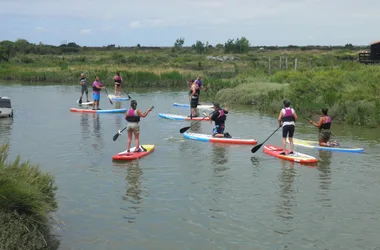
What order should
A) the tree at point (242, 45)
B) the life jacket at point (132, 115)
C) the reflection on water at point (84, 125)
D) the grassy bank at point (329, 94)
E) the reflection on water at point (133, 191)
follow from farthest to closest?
the tree at point (242, 45) → the grassy bank at point (329, 94) → the reflection on water at point (84, 125) → the life jacket at point (132, 115) → the reflection on water at point (133, 191)

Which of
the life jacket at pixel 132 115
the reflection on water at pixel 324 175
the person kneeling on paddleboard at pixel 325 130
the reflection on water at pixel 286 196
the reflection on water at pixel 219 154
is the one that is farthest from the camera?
the person kneeling on paddleboard at pixel 325 130

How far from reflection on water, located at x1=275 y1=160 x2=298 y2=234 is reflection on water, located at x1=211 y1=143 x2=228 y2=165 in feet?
5.89

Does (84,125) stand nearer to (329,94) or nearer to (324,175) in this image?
(329,94)

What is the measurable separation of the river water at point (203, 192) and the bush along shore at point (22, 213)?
0.76 m

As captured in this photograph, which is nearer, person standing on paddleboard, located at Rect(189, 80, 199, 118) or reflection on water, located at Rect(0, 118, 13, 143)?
reflection on water, located at Rect(0, 118, 13, 143)

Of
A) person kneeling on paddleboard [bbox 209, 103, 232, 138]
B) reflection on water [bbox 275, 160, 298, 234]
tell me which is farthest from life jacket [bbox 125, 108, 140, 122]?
reflection on water [bbox 275, 160, 298, 234]

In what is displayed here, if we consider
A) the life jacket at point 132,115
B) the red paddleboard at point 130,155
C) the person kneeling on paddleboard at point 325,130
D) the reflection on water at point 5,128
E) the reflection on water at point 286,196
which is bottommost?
the reflection on water at point 286,196

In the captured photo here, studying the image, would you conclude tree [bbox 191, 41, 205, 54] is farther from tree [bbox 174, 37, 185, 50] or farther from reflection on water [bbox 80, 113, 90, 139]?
reflection on water [bbox 80, 113, 90, 139]

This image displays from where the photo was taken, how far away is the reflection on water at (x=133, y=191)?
11.1 metres

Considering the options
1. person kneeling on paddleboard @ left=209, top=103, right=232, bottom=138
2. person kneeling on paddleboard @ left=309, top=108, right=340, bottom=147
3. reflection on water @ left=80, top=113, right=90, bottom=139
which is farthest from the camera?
reflection on water @ left=80, top=113, right=90, bottom=139

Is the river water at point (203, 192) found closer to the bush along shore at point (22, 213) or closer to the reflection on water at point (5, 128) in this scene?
the reflection on water at point (5, 128)

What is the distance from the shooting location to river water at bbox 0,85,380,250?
983 cm

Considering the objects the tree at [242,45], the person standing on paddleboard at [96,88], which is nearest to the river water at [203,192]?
the person standing on paddleboard at [96,88]

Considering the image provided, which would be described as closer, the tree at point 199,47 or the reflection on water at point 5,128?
the reflection on water at point 5,128
